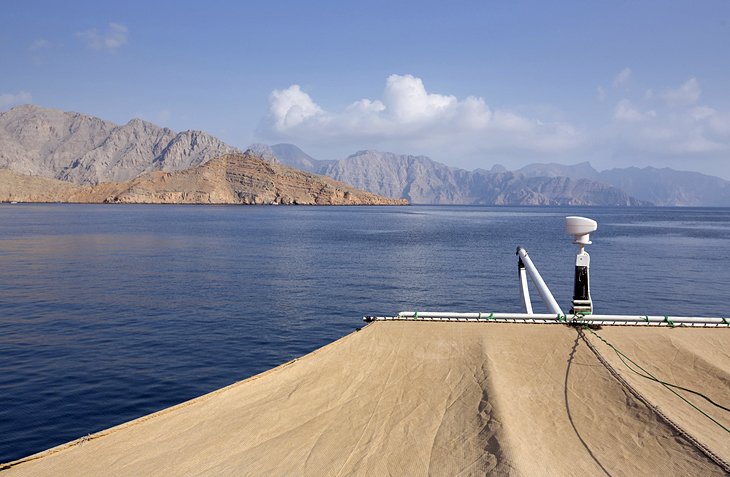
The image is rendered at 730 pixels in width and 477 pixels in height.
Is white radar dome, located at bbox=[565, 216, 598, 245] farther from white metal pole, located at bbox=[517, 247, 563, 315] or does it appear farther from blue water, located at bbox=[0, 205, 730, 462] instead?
blue water, located at bbox=[0, 205, 730, 462]

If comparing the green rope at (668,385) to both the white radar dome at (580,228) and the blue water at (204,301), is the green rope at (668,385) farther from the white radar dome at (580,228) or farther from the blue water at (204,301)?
the blue water at (204,301)

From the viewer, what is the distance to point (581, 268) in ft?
37.7

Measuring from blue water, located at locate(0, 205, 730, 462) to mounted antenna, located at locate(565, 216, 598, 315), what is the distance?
38.4 ft

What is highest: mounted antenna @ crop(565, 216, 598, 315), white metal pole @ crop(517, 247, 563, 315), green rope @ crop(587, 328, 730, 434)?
mounted antenna @ crop(565, 216, 598, 315)

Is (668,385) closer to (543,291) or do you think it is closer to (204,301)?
(543,291)

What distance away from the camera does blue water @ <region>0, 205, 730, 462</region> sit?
652 inches

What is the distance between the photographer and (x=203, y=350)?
21.2 m

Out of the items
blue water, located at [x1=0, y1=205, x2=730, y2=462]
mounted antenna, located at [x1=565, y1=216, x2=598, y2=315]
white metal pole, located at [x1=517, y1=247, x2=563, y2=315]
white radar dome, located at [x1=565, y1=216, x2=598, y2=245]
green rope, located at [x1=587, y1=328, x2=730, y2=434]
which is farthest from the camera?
blue water, located at [x1=0, y1=205, x2=730, y2=462]

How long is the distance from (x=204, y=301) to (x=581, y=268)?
24.3 metres

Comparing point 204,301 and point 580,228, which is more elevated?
point 580,228

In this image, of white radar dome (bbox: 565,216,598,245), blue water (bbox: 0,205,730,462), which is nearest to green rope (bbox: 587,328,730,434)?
white radar dome (bbox: 565,216,598,245)

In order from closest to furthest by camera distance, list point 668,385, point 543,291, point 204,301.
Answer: point 668,385 < point 543,291 < point 204,301

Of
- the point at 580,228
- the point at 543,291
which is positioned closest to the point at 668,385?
the point at 580,228

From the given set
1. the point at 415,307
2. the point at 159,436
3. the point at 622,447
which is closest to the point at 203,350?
the point at 415,307
